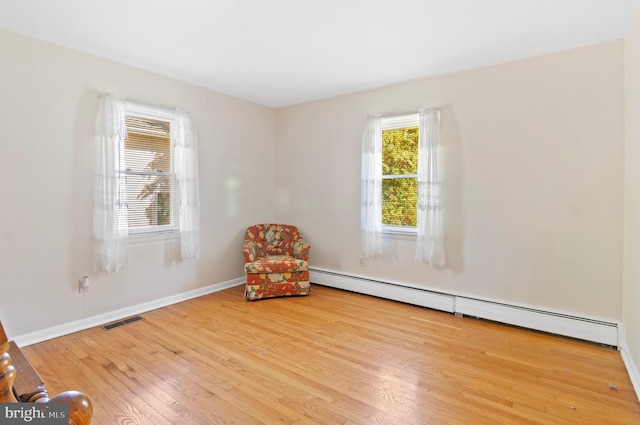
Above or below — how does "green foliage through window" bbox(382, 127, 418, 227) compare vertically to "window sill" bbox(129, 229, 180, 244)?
above

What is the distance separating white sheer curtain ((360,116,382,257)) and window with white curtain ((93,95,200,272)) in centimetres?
200

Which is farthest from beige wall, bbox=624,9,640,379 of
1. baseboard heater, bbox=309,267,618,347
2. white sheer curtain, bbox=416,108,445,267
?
white sheer curtain, bbox=416,108,445,267

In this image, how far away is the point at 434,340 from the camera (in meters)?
2.88

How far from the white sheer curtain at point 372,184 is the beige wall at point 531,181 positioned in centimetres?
17

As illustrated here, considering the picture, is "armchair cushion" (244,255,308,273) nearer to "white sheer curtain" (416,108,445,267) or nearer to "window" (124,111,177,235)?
"window" (124,111,177,235)

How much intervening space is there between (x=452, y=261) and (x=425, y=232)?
41 cm

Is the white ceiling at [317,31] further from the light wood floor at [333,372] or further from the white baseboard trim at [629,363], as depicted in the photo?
the light wood floor at [333,372]

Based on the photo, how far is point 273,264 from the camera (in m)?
3.97

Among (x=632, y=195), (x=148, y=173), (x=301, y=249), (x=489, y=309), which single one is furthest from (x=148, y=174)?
(x=632, y=195)

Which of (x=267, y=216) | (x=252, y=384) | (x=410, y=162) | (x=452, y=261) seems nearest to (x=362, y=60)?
(x=410, y=162)

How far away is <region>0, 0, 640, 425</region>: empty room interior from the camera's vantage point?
221 cm

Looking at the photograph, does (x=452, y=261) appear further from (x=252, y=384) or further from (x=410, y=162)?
(x=252, y=384)

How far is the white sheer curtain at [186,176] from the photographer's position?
373cm

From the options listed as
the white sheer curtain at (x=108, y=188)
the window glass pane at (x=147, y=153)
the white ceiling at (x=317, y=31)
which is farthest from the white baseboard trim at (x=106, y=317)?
the white ceiling at (x=317, y=31)
